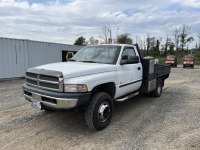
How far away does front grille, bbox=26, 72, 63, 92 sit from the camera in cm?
371

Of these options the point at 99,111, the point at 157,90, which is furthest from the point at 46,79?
the point at 157,90

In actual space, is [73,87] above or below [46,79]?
below

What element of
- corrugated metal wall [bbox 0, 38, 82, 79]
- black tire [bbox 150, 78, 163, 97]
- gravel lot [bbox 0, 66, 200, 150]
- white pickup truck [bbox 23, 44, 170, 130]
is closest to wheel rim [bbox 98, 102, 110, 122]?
white pickup truck [bbox 23, 44, 170, 130]

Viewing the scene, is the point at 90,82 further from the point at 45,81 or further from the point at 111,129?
the point at 111,129

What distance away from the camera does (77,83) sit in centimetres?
369

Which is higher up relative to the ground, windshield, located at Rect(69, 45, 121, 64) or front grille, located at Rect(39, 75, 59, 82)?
windshield, located at Rect(69, 45, 121, 64)

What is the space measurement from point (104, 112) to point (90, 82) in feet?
2.87

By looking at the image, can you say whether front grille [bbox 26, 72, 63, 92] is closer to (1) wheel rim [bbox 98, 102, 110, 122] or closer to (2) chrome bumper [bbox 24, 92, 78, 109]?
(2) chrome bumper [bbox 24, 92, 78, 109]

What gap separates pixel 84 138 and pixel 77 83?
45.9 inches

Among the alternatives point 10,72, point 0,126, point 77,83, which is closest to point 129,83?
point 77,83

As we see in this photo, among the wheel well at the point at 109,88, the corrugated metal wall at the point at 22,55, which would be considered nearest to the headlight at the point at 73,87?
the wheel well at the point at 109,88

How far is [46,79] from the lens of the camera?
12.9ft

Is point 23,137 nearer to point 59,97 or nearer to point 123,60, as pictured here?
point 59,97

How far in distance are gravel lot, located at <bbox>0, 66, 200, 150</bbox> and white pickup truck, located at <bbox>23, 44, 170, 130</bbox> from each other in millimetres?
451
